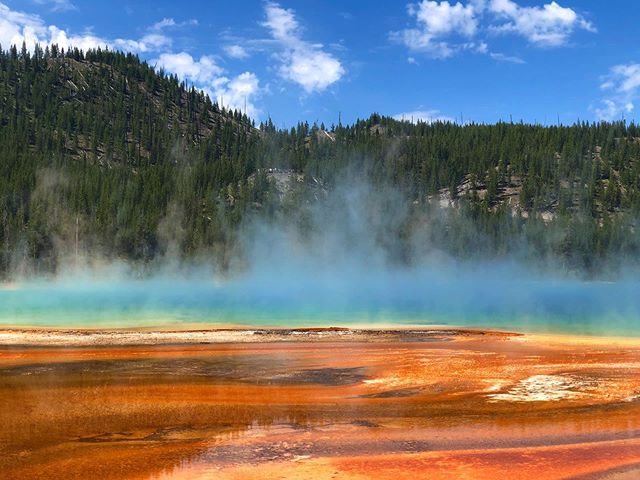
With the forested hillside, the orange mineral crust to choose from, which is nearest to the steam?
the forested hillside

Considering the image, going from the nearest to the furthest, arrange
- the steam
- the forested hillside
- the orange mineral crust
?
the orange mineral crust
the steam
the forested hillside

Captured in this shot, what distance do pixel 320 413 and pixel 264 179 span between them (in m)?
123

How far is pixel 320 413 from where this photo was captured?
44.9ft

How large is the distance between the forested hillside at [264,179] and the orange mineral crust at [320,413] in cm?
8286

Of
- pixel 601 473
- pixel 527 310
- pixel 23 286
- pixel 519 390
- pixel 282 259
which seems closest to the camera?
pixel 601 473

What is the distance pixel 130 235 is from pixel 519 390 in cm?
9876

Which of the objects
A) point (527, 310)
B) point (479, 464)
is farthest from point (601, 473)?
point (527, 310)

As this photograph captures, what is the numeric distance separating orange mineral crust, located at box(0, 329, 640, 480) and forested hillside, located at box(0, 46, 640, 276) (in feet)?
272

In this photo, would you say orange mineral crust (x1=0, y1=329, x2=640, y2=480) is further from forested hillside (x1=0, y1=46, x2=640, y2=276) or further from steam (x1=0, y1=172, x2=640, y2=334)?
forested hillside (x1=0, y1=46, x2=640, y2=276)

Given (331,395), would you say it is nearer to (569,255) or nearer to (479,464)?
(479,464)

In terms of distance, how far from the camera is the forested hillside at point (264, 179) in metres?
109

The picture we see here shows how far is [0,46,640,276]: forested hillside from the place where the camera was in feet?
359

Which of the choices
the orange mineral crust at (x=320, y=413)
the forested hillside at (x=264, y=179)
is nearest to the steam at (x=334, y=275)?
the forested hillside at (x=264, y=179)

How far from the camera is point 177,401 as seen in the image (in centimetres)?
1476
